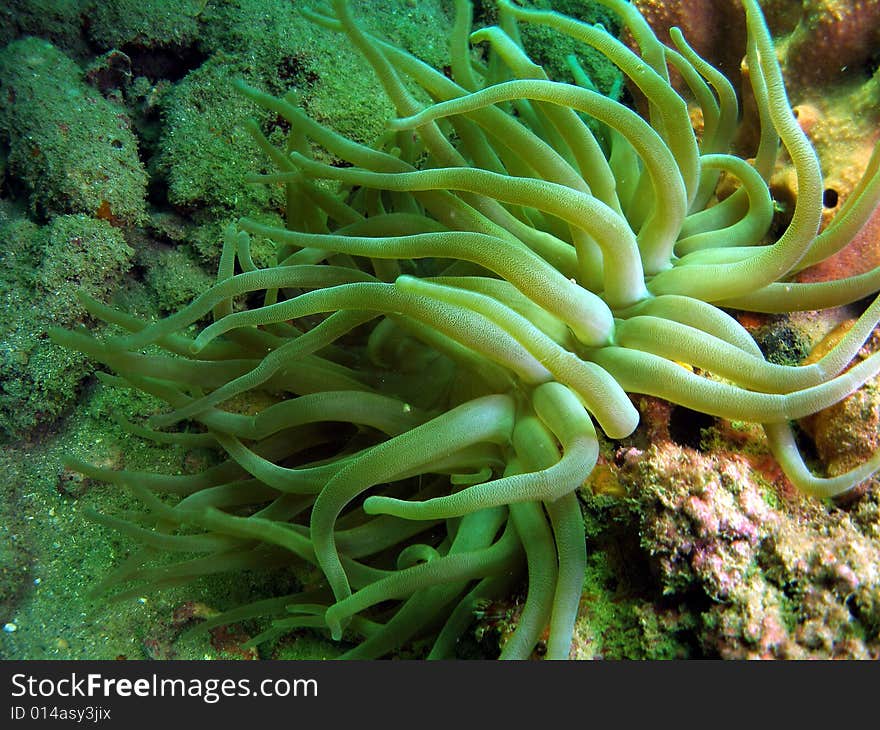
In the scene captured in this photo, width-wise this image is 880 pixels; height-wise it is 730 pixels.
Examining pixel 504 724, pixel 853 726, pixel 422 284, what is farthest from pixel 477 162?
pixel 853 726

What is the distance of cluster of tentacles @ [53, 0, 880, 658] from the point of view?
1570mm

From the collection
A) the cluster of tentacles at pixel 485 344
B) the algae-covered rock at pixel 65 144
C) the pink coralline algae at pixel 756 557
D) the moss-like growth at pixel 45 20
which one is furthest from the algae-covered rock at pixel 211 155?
the pink coralline algae at pixel 756 557

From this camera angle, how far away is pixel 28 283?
2.80 metres

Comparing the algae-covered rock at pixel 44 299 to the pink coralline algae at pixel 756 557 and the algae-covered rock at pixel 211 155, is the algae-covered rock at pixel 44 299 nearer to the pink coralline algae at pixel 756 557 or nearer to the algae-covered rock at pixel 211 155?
the algae-covered rock at pixel 211 155

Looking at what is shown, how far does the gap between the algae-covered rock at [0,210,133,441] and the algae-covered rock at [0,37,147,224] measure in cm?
13

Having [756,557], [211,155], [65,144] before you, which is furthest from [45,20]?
[756,557]

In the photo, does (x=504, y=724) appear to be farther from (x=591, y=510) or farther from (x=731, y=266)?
(x=731, y=266)

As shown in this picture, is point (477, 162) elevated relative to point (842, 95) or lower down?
lower down

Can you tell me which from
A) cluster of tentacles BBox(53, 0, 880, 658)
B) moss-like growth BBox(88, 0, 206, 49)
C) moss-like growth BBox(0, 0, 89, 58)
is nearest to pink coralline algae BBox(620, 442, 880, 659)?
cluster of tentacles BBox(53, 0, 880, 658)

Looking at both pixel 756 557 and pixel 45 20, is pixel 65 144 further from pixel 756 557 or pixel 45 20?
pixel 756 557

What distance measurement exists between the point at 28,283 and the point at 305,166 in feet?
4.99

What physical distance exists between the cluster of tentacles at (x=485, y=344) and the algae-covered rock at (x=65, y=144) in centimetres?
104

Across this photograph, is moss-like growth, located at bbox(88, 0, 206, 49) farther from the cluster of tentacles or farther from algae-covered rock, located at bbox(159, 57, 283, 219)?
the cluster of tentacles

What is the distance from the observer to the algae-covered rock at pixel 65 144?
9.70 ft
